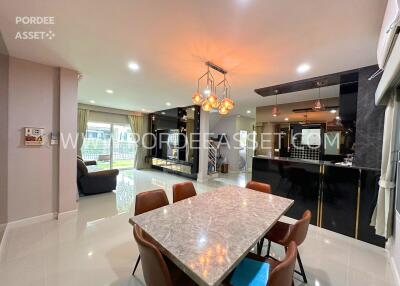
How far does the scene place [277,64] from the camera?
254 centimetres

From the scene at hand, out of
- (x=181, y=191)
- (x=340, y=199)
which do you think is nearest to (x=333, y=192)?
(x=340, y=199)

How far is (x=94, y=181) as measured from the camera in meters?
4.02

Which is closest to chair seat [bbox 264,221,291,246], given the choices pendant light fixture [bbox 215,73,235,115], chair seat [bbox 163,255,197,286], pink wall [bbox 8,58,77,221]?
chair seat [bbox 163,255,197,286]

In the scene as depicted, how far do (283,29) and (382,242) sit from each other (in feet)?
10.0

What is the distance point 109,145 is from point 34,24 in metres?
5.67

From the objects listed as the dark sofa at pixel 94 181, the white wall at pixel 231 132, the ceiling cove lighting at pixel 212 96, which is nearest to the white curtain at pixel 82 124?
the dark sofa at pixel 94 181

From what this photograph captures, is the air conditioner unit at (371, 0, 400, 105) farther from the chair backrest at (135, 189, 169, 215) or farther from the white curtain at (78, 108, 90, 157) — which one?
the white curtain at (78, 108, 90, 157)

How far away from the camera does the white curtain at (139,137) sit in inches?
291

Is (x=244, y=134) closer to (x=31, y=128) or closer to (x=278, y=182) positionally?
(x=278, y=182)

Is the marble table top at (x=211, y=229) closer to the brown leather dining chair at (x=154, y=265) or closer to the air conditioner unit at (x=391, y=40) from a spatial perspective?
the brown leather dining chair at (x=154, y=265)

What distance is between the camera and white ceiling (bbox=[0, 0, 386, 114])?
1509 mm

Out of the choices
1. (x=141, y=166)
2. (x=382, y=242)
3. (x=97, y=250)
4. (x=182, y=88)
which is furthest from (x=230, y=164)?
(x=97, y=250)

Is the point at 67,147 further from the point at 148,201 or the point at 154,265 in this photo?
the point at 154,265

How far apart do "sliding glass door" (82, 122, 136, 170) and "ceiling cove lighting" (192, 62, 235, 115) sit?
16.0ft
